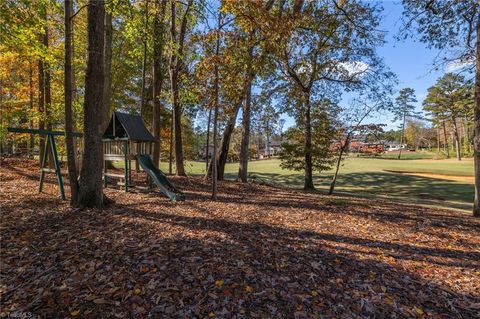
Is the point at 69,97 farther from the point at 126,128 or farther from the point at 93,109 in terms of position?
the point at 126,128

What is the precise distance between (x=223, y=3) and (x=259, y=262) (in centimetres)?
666

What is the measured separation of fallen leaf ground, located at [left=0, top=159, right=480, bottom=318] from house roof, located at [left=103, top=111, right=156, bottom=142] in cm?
332

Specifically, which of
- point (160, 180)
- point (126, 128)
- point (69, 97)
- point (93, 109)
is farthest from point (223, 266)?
point (126, 128)

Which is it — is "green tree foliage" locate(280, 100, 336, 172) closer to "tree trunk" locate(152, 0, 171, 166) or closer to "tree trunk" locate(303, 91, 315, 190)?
"tree trunk" locate(303, 91, 315, 190)

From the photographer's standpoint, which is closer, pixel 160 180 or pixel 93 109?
pixel 93 109

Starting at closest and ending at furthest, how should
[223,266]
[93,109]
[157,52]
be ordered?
[223,266] < [93,109] < [157,52]

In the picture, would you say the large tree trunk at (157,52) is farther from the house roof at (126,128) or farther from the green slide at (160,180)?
the green slide at (160,180)

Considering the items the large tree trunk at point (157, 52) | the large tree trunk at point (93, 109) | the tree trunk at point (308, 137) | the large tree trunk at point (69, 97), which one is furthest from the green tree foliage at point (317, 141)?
the large tree trunk at point (69, 97)

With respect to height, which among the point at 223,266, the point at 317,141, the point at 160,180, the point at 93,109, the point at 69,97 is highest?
the point at 69,97

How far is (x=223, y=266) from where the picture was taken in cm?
367

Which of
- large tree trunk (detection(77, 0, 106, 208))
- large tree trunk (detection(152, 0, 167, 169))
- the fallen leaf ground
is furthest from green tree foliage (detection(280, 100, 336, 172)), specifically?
large tree trunk (detection(77, 0, 106, 208))

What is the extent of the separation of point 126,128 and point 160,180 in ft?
6.97

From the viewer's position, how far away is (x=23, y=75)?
16.2 meters

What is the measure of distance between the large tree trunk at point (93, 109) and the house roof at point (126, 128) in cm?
297
